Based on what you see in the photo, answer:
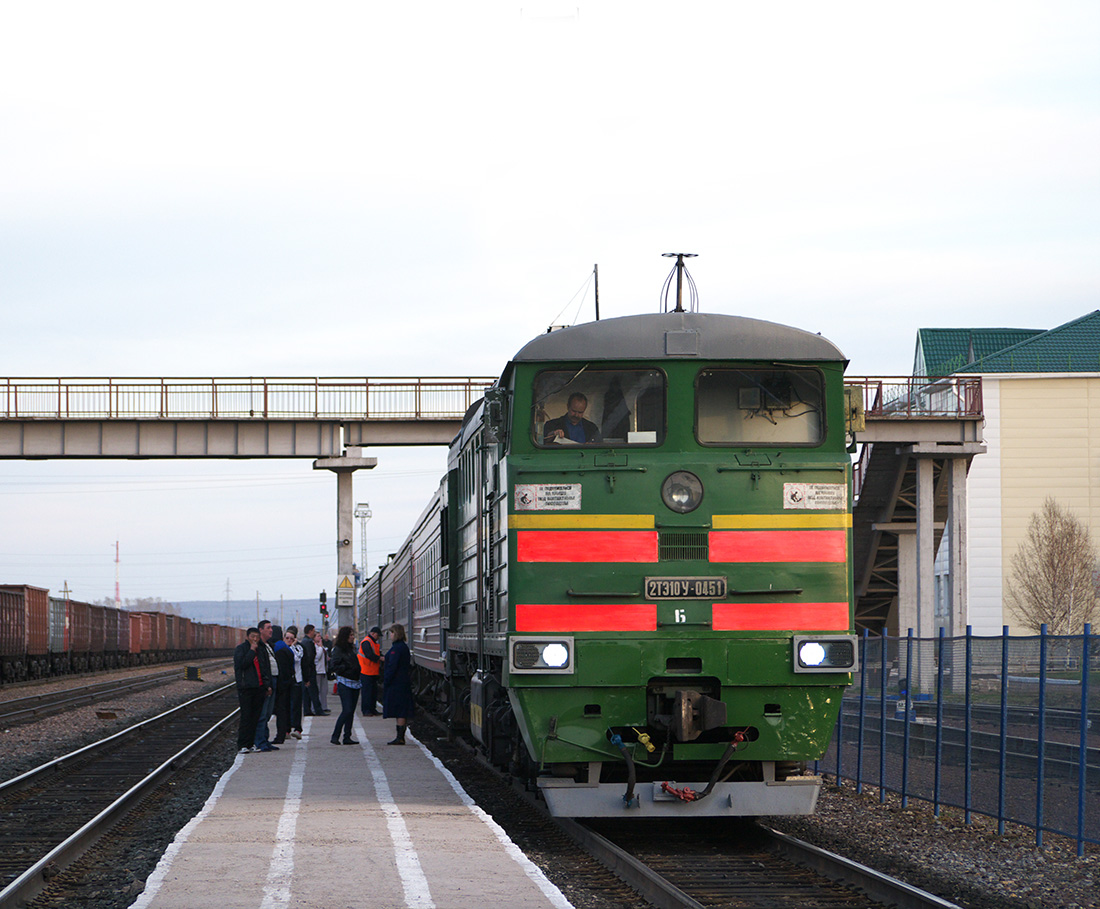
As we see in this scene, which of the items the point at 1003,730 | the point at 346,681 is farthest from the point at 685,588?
the point at 346,681

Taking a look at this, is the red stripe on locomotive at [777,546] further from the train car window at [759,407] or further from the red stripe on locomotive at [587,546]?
the train car window at [759,407]

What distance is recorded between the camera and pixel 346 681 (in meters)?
19.0

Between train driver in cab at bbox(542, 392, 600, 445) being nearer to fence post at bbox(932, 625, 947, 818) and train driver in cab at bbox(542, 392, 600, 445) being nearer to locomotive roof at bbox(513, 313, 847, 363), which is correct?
locomotive roof at bbox(513, 313, 847, 363)

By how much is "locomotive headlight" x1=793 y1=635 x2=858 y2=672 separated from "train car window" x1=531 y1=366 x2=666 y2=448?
1893 mm

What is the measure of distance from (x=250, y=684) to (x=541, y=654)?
788 cm

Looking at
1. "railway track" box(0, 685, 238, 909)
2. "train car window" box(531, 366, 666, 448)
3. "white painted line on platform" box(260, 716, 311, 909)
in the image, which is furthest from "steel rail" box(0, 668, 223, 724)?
"train car window" box(531, 366, 666, 448)

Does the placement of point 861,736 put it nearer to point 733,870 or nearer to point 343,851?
point 733,870

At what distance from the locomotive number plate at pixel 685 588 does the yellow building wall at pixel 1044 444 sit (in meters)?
44.8

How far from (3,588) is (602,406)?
39.0 meters

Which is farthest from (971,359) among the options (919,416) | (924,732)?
(924,732)

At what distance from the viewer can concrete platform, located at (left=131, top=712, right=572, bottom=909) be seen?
798 centimetres

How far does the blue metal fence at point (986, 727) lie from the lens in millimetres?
10843

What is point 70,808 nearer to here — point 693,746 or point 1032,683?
point 693,746

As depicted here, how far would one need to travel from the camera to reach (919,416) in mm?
34688
